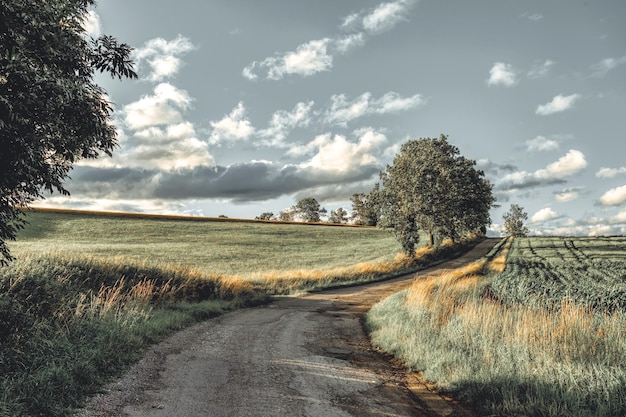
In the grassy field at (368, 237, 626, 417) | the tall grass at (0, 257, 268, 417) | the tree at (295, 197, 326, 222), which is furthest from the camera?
the tree at (295, 197, 326, 222)

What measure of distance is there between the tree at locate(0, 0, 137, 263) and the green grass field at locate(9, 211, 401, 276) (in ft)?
68.1

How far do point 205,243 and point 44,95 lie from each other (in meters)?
41.1

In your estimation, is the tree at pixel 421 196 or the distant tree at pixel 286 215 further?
the distant tree at pixel 286 215

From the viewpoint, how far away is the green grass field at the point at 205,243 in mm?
33531

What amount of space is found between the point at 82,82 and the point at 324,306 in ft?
43.9

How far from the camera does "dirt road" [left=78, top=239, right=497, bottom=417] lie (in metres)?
5.88

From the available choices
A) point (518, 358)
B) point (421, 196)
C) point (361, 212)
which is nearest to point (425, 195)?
point (421, 196)

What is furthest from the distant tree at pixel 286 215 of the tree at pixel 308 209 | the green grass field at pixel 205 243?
the green grass field at pixel 205 243

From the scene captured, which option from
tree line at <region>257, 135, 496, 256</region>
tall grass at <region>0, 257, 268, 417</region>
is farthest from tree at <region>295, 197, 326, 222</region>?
tall grass at <region>0, 257, 268, 417</region>

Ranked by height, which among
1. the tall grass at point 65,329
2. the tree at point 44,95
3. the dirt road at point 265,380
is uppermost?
the tree at point 44,95

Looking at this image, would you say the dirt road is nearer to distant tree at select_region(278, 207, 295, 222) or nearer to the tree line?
the tree line

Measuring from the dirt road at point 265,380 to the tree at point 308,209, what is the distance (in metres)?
123

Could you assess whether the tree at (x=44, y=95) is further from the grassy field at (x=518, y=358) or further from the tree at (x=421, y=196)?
the tree at (x=421, y=196)

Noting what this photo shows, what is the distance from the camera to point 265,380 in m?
7.08
